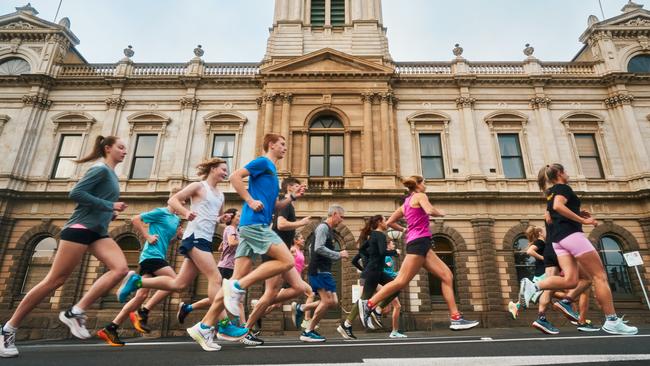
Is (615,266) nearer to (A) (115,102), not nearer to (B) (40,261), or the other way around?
(A) (115,102)

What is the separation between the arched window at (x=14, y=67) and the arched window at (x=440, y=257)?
2337cm

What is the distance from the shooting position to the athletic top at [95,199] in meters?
3.98

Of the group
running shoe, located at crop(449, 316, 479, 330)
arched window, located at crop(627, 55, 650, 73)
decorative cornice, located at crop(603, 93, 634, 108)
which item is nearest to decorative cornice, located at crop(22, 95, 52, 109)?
running shoe, located at crop(449, 316, 479, 330)

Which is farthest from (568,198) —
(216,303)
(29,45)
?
(29,45)

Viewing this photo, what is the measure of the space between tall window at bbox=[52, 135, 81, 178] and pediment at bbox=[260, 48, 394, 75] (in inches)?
410

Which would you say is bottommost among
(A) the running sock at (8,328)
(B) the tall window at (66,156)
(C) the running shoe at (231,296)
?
(A) the running sock at (8,328)

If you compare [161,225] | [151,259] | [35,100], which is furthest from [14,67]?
[151,259]

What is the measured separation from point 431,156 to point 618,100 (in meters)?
10.1

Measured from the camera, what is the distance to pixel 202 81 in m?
19.7

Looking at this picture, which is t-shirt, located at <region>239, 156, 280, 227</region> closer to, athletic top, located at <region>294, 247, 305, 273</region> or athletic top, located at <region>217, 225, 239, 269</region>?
athletic top, located at <region>217, 225, 239, 269</region>

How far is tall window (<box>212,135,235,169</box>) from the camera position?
1862 centimetres

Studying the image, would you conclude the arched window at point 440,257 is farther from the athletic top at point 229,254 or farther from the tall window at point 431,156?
the athletic top at point 229,254

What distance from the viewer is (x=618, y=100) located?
1870cm

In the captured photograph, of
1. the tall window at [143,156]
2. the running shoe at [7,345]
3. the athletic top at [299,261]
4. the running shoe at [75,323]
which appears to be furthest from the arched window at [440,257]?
the running shoe at [7,345]
